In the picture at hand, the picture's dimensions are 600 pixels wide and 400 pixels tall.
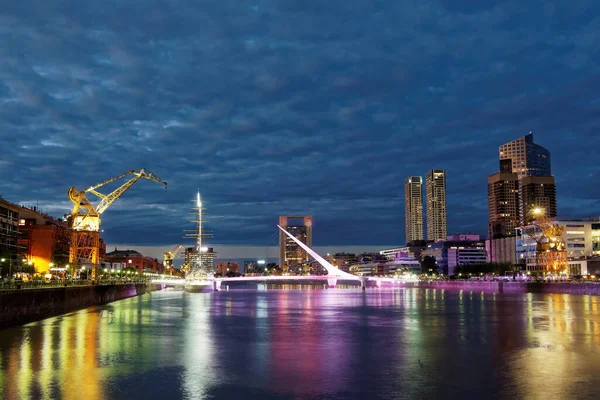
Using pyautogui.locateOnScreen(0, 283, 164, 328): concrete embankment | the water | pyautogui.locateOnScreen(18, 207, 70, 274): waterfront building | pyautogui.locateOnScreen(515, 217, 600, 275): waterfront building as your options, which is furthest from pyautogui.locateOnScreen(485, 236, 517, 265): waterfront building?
the water

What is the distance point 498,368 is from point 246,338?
13.5 meters

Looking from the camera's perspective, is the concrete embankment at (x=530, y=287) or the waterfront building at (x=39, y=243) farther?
the waterfront building at (x=39, y=243)

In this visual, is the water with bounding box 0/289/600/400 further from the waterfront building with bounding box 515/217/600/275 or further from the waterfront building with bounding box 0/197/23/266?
the waterfront building with bounding box 515/217/600/275

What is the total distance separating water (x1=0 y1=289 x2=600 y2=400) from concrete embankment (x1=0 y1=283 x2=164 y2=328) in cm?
194

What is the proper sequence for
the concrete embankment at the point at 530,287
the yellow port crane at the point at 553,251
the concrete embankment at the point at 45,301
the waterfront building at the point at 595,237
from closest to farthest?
1. the concrete embankment at the point at 45,301
2. the concrete embankment at the point at 530,287
3. the yellow port crane at the point at 553,251
4. the waterfront building at the point at 595,237

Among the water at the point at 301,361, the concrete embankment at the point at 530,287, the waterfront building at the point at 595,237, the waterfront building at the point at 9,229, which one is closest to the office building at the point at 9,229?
the waterfront building at the point at 9,229

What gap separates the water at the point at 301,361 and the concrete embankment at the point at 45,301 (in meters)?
1.94

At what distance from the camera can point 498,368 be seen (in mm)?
20484

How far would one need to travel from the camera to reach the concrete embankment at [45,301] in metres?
35.2

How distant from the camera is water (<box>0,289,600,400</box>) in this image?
55.1ft

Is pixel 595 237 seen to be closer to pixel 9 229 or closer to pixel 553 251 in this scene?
pixel 553 251

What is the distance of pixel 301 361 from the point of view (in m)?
22.1

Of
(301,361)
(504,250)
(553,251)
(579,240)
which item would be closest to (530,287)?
(553,251)

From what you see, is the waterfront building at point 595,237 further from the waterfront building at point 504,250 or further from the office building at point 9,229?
the office building at point 9,229
